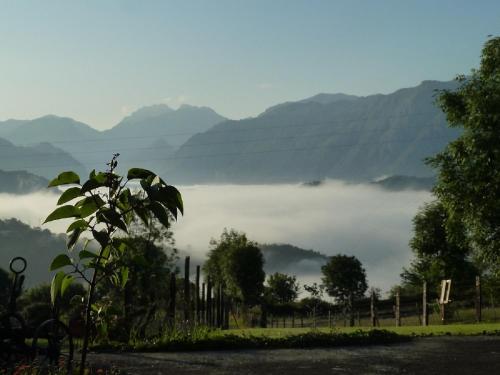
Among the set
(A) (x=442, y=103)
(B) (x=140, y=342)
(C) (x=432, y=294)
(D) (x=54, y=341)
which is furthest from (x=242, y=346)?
(C) (x=432, y=294)

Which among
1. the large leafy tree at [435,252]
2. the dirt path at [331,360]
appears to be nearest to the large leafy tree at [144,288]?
the dirt path at [331,360]

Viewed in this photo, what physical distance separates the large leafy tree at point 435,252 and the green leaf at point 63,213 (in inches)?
1827

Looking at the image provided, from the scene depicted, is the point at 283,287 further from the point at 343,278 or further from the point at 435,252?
the point at 435,252

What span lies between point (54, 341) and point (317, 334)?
471 inches

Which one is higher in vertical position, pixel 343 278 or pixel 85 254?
pixel 343 278

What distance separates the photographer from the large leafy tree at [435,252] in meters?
49.0

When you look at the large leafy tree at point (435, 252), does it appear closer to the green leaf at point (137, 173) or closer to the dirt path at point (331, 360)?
the dirt path at point (331, 360)

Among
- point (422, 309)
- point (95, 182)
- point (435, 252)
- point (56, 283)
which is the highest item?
point (435, 252)

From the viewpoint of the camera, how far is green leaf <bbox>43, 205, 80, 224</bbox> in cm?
473

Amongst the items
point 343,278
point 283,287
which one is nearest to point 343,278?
point 343,278

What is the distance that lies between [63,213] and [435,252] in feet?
162

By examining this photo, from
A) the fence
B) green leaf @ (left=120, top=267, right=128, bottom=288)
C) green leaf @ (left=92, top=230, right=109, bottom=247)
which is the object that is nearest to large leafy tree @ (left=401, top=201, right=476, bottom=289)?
the fence

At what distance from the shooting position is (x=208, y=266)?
92688mm

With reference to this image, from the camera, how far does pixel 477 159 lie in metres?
30.7
